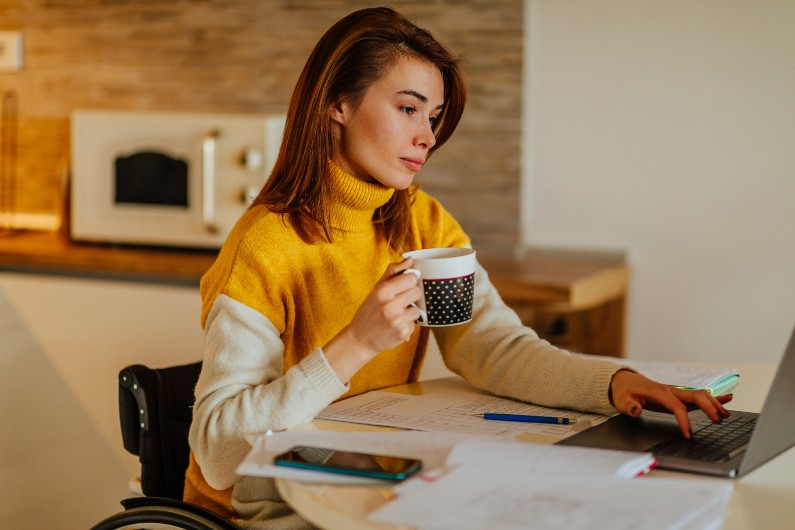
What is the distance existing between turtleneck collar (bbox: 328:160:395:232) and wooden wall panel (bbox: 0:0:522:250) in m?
1.58

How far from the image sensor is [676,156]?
9.32ft

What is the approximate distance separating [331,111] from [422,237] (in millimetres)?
278

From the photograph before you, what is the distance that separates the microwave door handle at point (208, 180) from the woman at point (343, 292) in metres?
1.45

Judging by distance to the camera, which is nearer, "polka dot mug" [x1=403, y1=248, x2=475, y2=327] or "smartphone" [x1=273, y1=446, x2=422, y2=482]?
"smartphone" [x1=273, y1=446, x2=422, y2=482]

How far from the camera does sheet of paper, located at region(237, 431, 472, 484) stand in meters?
0.97

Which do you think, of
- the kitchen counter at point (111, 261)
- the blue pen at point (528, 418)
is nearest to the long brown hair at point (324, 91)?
the blue pen at point (528, 418)

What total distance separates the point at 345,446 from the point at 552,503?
0.26m

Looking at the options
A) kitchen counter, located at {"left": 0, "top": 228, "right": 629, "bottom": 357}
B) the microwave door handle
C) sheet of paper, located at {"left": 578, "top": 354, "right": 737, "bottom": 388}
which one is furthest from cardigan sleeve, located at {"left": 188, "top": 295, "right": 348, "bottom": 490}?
the microwave door handle

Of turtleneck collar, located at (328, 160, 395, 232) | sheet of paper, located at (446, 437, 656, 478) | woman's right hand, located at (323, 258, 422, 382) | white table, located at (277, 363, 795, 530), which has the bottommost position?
white table, located at (277, 363, 795, 530)

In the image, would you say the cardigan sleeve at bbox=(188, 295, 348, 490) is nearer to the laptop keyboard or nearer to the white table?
the white table

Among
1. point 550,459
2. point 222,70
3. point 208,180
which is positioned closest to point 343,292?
point 550,459

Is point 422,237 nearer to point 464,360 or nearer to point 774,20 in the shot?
point 464,360

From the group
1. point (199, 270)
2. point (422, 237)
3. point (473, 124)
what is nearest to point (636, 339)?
point (473, 124)

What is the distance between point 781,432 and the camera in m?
1.12
